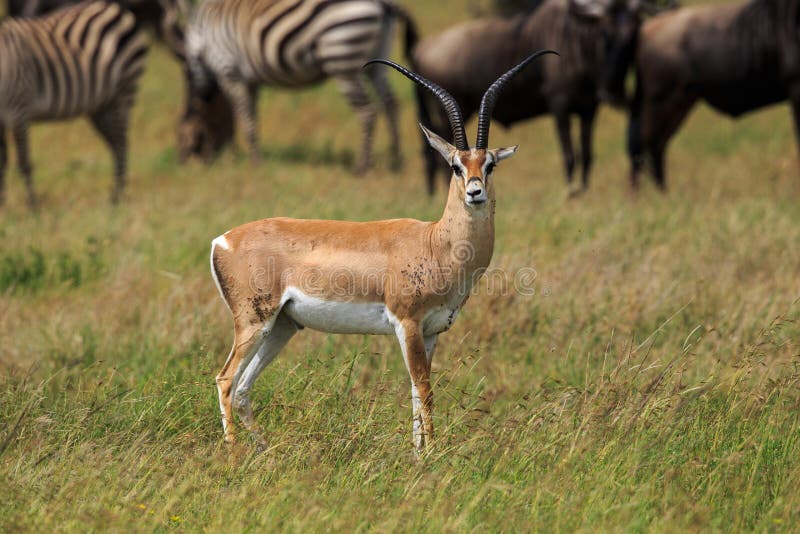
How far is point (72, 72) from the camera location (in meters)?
11.6

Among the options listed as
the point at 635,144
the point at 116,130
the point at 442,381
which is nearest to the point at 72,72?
the point at 116,130

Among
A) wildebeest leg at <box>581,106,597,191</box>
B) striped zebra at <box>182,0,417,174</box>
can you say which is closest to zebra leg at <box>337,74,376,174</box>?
striped zebra at <box>182,0,417,174</box>

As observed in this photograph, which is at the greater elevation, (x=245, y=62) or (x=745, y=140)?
(x=245, y=62)

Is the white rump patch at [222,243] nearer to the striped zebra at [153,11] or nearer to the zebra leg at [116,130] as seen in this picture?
the zebra leg at [116,130]

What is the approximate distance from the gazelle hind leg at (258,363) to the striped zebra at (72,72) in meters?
6.03

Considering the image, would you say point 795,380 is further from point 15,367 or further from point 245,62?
point 245,62

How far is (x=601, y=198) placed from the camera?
1077cm

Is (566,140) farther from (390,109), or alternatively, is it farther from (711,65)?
(390,109)

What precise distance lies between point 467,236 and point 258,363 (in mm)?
1165

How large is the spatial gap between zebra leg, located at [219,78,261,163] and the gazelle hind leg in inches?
310

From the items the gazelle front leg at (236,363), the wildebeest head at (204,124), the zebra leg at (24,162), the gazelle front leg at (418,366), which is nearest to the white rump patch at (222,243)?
the gazelle front leg at (236,363)

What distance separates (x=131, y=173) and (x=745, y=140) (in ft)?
25.2

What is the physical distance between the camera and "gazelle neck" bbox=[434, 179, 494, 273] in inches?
192

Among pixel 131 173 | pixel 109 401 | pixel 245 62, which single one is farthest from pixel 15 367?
pixel 245 62
